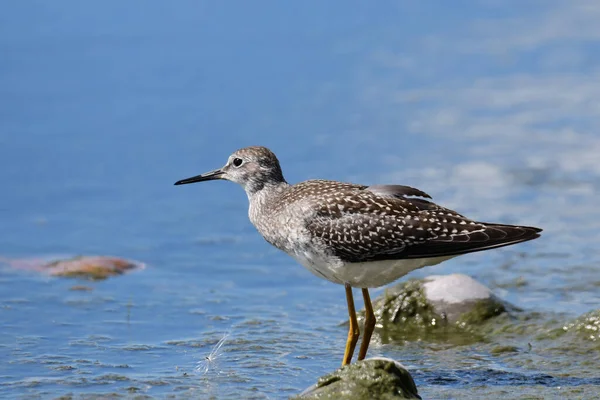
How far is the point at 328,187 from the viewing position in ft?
30.5

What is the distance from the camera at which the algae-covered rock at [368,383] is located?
7508mm

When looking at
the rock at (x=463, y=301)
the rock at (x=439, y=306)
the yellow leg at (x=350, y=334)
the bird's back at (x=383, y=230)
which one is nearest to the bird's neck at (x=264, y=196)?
the bird's back at (x=383, y=230)

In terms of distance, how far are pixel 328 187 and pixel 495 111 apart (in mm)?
6715

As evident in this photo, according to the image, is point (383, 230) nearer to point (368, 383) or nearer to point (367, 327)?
point (367, 327)

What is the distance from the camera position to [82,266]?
11.9 meters

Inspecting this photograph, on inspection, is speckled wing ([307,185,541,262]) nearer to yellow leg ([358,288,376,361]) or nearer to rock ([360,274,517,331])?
yellow leg ([358,288,376,361])

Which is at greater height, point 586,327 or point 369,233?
point 369,233

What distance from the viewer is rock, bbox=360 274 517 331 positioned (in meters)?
10.1

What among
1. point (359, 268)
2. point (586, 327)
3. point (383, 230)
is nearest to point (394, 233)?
point (383, 230)

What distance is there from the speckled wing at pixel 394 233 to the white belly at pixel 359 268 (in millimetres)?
68

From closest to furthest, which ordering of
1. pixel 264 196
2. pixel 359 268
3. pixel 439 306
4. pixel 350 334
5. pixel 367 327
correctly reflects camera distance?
pixel 359 268 → pixel 350 334 → pixel 367 327 → pixel 264 196 → pixel 439 306

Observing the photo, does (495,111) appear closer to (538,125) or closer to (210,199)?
(538,125)

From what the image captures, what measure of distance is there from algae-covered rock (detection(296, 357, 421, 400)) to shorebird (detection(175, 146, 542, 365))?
1380 millimetres

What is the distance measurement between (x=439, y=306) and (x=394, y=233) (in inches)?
61.4
